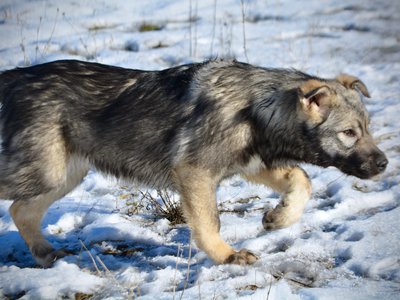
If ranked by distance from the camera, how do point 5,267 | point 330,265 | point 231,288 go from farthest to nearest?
point 5,267 < point 330,265 < point 231,288

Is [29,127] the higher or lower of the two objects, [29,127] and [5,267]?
the higher

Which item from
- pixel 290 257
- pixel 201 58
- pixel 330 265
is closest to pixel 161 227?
pixel 290 257

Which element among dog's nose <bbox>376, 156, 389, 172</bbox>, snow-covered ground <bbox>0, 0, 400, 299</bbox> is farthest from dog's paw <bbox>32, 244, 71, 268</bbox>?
dog's nose <bbox>376, 156, 389, 172</bbox>

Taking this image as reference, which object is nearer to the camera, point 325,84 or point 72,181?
point 325,84

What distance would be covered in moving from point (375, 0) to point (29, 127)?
9.53 meters

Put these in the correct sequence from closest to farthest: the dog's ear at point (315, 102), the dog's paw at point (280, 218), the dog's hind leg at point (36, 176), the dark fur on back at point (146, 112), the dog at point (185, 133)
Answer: the dog's ear at point (315, 102), the dog at point (185, 133), the dark fur on back at point (146, 112), the dog's hind leg at point (36, 176), the dog's paw at point (280, 218)

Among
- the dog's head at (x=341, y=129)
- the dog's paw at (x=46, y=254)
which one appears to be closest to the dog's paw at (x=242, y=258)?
the dog's head at (x=341, y=129)

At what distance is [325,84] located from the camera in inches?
159

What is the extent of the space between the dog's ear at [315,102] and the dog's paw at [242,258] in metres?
1.15

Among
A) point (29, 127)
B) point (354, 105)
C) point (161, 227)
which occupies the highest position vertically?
point (354, 105)

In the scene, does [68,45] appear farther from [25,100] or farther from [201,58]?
[25,100]

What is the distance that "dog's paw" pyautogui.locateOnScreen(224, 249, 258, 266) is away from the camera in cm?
405

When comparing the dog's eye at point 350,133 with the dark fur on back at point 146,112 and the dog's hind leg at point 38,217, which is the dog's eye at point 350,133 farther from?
the dog's hind leg at point 38,217

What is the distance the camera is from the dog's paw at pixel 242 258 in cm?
405
